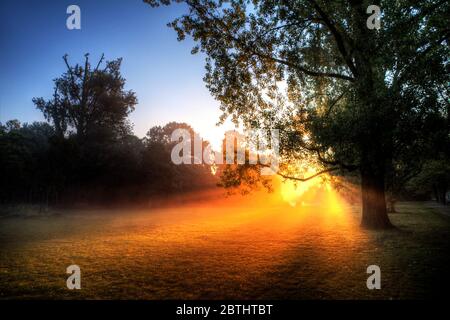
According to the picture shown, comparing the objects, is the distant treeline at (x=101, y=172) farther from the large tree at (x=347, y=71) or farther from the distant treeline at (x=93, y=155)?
the large tree at (x=347, y=71)

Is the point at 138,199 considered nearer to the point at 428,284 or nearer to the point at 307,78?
the point at 307,78

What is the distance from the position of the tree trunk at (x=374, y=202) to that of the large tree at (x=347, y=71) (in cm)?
6

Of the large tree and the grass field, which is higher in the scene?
the large tree

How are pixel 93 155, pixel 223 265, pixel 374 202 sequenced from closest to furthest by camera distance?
pixel 223 265, pixel 374 202, pixel 93 155

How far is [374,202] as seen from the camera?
61.9 ft

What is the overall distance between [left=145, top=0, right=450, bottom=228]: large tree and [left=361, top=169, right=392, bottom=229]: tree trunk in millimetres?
64

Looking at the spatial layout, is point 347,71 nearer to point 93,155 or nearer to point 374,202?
point 374,202

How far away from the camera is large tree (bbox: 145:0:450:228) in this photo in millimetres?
12188

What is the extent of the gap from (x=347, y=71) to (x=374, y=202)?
32.1 ft

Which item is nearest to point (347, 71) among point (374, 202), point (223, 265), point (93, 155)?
point (374, 202)

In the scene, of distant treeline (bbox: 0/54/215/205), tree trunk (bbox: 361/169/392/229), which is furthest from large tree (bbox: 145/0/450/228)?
distant treeline (bbox: 0/54/215/205)

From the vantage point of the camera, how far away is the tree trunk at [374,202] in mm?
18469

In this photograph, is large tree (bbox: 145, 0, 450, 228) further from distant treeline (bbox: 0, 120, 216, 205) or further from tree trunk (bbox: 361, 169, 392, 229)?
distant treeline (bbox: 0, 120, 216, 205)
